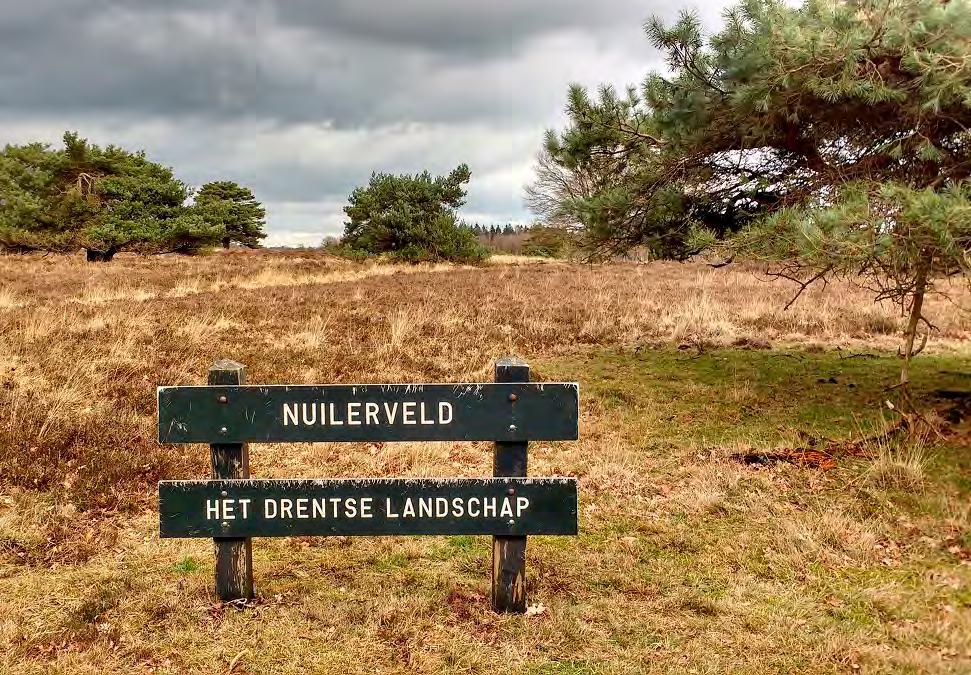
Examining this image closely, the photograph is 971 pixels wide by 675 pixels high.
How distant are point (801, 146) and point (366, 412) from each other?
20.5 ft

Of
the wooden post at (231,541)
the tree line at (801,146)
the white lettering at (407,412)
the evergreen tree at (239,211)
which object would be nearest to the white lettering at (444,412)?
the white lettering at (407,412)

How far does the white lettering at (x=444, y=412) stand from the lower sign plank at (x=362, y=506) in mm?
339

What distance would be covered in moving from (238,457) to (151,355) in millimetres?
6181

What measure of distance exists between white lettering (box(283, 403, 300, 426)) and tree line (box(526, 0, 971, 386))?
4.09m

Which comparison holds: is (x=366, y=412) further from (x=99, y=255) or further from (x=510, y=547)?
(x=99, y=255)

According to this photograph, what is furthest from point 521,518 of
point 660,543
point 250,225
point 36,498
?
point 250,225

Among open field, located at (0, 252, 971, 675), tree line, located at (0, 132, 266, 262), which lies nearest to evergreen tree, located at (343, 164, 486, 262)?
tree line, located at (0, 132, 266, 262)

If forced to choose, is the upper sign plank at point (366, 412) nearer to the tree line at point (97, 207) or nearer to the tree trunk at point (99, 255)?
the tree line at point (97, 207)

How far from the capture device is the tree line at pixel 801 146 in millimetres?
5504

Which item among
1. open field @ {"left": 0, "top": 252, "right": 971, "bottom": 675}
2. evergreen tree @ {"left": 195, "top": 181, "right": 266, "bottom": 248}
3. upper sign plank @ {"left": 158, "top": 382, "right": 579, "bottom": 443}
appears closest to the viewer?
open field @ {"left": 0, "top": 252, "right": 971, "bottom": 675}

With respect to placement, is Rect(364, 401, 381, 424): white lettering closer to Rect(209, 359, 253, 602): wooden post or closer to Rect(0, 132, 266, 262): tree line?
Rect(209, 359, 253, 602): wooden post

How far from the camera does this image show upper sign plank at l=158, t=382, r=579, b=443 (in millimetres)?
3545

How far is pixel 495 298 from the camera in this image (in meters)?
16.4

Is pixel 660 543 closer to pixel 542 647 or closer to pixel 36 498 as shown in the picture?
pixel 542 647
